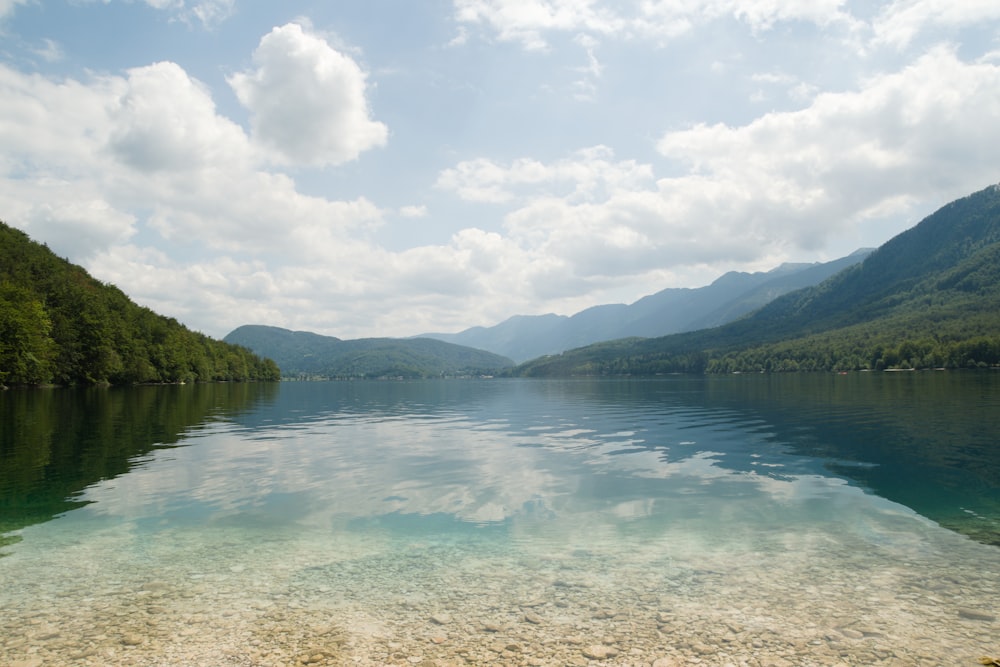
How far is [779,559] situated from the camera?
1673 cm

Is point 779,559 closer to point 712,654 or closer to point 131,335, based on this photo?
point 712,654

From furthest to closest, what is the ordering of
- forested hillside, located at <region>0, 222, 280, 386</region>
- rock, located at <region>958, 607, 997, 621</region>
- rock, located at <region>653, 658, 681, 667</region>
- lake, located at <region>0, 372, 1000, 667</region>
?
forested hillside, located at <region>0, 222, 280, 386</region> < rock, located at <region>958, 607, 997, 621</region> < lake, located at <region>0, 372, 1000, 667</region> < rock, located at <region>653, 658, 681, 667</region>

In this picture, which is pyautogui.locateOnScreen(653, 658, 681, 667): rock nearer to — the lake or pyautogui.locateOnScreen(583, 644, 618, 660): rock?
the lake

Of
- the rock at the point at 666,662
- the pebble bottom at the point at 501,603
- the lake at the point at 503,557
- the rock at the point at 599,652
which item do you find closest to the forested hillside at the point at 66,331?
the lake at the point at 503,557

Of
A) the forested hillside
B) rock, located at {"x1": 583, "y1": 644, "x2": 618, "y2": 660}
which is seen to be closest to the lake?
rock, located at {"x1": 583, "y1": 644, "x2": 618, "y2": 660}

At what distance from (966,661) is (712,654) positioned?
4757mm

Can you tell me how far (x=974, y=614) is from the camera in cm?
1251

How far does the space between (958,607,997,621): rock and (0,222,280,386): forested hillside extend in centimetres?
13452

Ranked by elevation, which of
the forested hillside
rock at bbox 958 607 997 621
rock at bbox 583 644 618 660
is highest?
the forested hillside

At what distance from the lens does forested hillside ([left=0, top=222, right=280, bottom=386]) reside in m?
107

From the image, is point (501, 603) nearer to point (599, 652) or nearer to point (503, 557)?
point (599, 652)

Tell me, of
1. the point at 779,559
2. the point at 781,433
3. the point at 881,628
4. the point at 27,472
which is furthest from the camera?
the point at 781,433

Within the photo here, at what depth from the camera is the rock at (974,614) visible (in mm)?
12281

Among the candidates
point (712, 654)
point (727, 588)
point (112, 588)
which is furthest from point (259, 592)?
point (727, 588)
